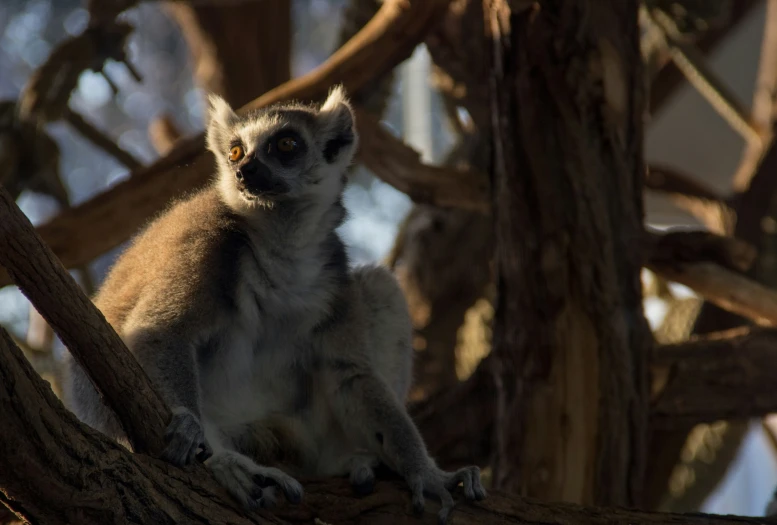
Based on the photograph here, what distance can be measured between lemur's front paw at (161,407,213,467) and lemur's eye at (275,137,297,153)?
1.37 meters

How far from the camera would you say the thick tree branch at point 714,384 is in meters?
4.59

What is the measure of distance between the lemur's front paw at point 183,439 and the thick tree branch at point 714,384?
270 centimetres

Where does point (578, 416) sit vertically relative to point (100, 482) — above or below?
below

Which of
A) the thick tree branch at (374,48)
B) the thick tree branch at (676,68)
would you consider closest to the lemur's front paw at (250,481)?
the thick tree branch at (374,48)

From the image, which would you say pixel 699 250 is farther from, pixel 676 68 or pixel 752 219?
pixel 676 68

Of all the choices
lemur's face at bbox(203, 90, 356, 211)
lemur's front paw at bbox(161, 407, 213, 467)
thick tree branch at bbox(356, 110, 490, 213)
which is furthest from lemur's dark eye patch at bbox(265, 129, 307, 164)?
lemur's front paw at bbox(161, 407, 213, 467)

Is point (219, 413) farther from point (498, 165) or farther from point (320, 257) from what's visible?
point (498, 165)

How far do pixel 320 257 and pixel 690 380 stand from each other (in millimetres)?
2167

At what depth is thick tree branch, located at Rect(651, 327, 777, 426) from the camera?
15.1 feet

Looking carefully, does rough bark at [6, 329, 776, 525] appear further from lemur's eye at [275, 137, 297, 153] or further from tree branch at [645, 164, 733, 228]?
tree branch at [645, 164, 733, 228]

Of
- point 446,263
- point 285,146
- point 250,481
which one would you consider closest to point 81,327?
point 250,481

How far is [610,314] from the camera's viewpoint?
3.93m

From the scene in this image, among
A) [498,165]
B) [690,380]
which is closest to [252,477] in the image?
[498,165]

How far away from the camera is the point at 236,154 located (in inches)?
144
